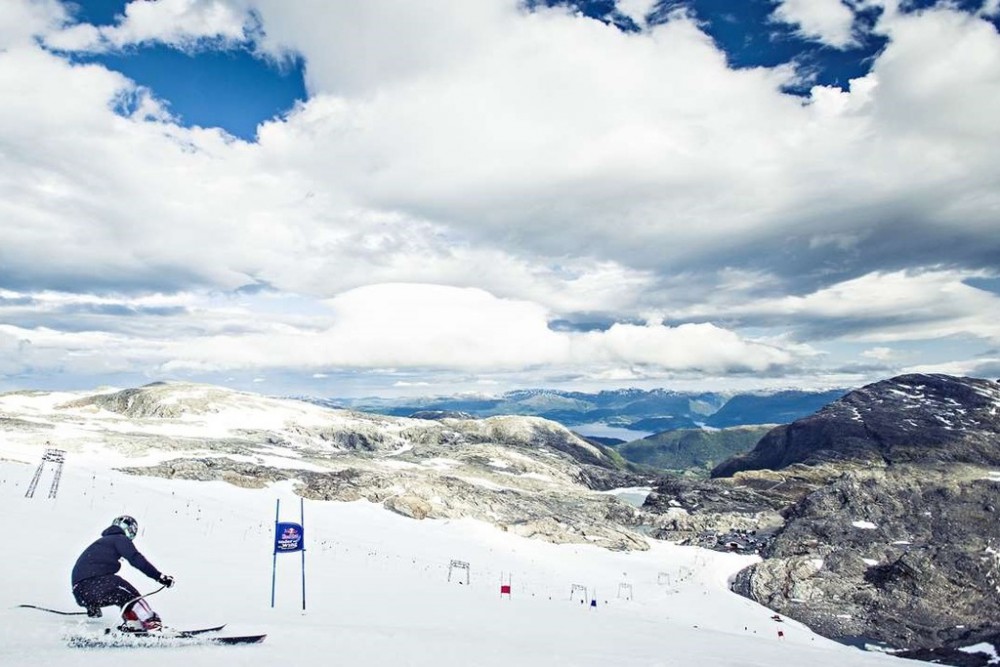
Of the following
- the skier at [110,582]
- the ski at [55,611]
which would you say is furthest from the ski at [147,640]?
the ski at [55,611]

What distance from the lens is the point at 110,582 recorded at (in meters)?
12.2

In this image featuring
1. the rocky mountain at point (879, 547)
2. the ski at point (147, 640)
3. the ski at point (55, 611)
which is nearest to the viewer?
the ski at point (147, 640)

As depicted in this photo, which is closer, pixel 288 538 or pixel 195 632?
pixel 195 632

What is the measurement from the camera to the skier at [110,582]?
11.9m

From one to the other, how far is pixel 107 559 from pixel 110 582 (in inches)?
18.1

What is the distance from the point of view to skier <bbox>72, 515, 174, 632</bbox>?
11914mm

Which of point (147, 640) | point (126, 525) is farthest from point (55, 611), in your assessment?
point (147, 640)

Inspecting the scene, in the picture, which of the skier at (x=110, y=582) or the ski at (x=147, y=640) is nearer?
the ski at (x=147, y=640)

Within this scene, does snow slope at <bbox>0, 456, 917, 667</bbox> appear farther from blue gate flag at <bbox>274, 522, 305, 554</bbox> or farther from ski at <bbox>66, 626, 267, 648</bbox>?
blue gate flag at <bbox>274, 522, 305, 554</bbox>

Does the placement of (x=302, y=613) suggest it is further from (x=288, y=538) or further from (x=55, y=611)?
(x=55, y=611)

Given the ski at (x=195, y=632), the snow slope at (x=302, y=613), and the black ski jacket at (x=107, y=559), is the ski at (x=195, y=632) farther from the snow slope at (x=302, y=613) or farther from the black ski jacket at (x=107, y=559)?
the black ski jacket at (x=107, y=559)

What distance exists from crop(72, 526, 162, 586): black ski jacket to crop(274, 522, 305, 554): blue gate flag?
7061 mm

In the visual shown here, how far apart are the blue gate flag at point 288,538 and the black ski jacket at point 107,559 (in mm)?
7061

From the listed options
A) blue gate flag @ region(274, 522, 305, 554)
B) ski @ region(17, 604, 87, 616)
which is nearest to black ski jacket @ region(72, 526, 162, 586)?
ski @ region(17, 604, 87, 616)
